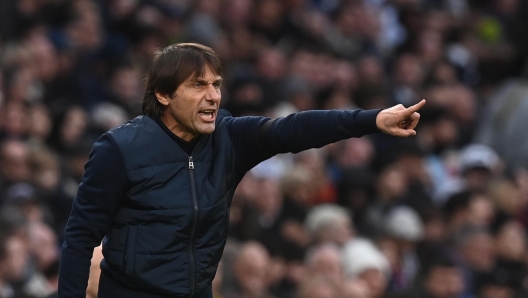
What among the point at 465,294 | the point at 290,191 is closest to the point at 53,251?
the point at 290,191

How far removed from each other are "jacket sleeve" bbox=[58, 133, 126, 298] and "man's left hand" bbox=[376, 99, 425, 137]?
2.71 feet

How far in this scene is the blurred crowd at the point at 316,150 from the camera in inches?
303

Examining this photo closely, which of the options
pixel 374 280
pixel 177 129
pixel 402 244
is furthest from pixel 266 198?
pixel 177 129

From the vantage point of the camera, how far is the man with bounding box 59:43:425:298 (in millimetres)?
3701

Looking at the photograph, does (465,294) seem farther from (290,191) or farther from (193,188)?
(193,188)

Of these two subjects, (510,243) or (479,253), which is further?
(510,243)

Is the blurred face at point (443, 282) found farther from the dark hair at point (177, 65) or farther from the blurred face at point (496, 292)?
the dark hair at point (177, 65)

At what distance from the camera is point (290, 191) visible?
8797 mm

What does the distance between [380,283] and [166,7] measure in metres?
4.16

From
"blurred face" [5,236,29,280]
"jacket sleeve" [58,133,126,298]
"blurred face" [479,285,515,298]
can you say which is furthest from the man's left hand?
"blurred face" [479,285,515,298]

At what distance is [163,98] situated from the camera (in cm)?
383

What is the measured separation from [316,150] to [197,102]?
5.94 metres

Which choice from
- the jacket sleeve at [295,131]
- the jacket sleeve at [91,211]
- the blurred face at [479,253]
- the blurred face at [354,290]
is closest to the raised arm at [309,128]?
the jacket sleeve at [295,131]

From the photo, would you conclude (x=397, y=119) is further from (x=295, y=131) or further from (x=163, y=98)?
(x=163, y=98)
